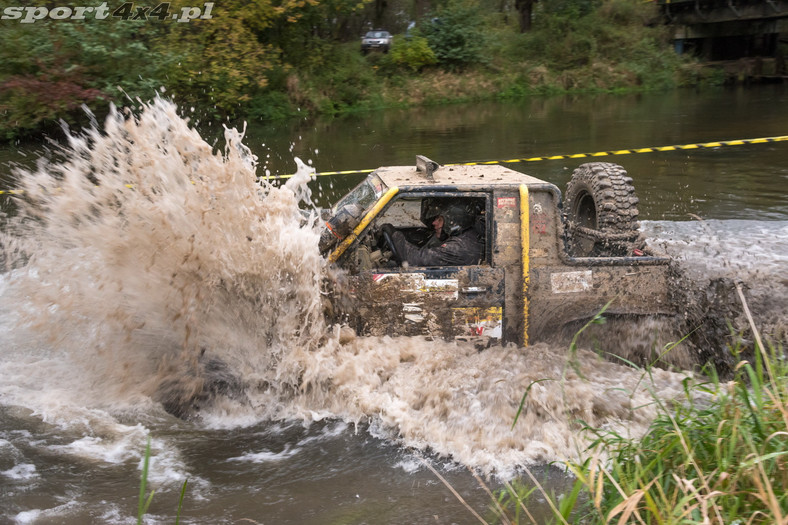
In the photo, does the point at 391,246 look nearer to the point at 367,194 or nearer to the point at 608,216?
the point at 367,194

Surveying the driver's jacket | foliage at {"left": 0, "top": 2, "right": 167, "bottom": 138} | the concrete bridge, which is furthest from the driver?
the concrete bridge

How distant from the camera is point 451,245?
565 centimetres

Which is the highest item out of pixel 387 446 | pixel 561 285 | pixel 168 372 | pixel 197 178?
pixel 197 178

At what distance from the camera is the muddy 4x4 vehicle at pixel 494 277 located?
540 cm

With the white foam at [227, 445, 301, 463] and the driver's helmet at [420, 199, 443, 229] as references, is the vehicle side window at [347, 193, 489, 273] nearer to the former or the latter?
the driver's helmet at [420, 199, 443, 229]

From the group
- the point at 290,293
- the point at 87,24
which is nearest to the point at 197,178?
the point at 290,293

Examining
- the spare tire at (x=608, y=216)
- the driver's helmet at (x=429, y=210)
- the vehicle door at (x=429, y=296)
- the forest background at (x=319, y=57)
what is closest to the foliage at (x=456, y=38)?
the forest background at (x=319, y=57)

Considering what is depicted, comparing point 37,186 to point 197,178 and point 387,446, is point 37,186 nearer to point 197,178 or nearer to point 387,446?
point 197,178

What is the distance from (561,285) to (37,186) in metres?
3.82

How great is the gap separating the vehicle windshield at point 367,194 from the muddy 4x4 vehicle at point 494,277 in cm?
4

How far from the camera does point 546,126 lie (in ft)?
71.7

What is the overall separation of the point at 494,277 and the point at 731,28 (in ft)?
123

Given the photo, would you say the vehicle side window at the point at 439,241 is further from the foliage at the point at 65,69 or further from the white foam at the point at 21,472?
the foliage at the point at 65,69

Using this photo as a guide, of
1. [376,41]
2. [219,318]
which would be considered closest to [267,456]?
[219,318]
